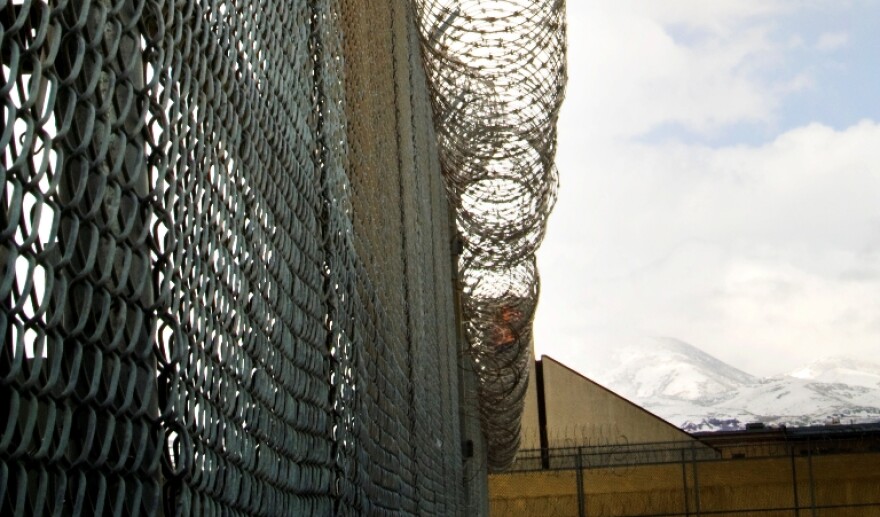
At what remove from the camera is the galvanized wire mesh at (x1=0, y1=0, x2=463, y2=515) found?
0.89 meters

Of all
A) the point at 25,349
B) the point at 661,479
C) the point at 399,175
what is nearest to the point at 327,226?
the point at 25,349

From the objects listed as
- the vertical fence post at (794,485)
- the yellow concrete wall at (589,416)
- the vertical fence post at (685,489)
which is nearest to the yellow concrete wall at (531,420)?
the yellow concrete wall at (589,416)

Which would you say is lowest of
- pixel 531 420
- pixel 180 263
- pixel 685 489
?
pixel 180 263

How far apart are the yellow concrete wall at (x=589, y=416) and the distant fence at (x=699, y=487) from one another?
309cm

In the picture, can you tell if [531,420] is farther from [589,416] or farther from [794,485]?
[794,485]

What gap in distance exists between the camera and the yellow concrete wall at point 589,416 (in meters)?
22.0

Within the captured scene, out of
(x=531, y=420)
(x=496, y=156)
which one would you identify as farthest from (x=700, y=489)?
(x=496, y=156)

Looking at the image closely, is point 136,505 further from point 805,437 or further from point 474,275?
point 805,437

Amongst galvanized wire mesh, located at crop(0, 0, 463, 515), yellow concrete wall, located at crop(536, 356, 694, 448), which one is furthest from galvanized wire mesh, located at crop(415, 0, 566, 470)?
yellow concrete wall, located at crop(536, 356, 694, 448)

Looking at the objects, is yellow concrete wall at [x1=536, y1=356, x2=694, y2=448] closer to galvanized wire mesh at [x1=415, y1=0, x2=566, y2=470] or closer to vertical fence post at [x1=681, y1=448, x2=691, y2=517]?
vertical fence post at [x1=681, y1=448, x2=691, y2=517]

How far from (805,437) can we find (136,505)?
772 inches

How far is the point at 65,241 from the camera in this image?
0.95m

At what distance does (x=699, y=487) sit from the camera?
18281mm

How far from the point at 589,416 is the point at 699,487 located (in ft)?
14.7
